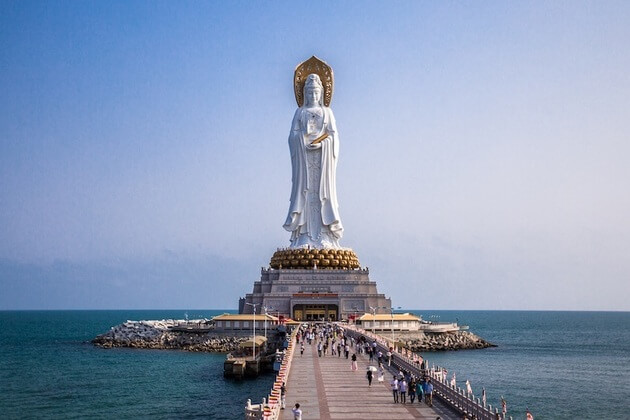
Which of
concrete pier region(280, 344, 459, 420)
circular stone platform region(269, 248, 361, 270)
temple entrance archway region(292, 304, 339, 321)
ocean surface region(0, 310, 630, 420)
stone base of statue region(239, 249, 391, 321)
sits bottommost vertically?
ocean surface region(0, 310, 630, 420)

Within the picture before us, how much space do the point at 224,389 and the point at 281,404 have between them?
1334 cm

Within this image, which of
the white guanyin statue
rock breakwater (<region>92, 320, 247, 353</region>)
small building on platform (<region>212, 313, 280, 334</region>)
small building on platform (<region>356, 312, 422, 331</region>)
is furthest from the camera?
the white guanyin statue

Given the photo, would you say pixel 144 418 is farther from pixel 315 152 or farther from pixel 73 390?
pixel 315 152

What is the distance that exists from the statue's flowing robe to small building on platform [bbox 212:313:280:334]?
10827 millimetres

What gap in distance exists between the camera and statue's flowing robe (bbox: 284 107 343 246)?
56.3 metres

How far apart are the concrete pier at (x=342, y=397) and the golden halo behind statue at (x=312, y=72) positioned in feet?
111

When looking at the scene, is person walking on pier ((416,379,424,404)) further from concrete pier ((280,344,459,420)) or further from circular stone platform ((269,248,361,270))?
circular stone platform ((269,248,361,270))

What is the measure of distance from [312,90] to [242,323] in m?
19.6

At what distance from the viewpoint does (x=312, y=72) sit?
58.3 m

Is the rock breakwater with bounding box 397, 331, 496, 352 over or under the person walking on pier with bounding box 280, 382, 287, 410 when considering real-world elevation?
over

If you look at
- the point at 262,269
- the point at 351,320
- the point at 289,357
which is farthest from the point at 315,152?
the point at 289,357

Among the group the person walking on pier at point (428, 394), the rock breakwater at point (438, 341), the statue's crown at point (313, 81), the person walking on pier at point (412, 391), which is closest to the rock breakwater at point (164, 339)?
the rock breakwater at point (438, 341)

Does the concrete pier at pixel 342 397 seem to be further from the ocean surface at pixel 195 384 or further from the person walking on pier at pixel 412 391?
the ocean surface at pixel 195 384

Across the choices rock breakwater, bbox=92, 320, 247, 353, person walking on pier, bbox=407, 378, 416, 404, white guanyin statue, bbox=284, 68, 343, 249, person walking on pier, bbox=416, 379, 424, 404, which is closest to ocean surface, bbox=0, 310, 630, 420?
rock breakwater, bbox=92, 320, 247, 353
